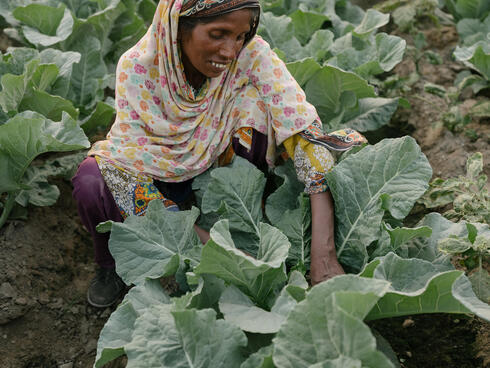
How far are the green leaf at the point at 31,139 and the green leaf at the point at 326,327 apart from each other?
4.27ft

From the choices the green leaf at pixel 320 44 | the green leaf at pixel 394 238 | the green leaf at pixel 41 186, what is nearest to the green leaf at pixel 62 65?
the green leaf at pixel 41 186

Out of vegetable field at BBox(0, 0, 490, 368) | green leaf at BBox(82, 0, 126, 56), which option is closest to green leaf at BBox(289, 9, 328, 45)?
vegetable field at BBox(0, 0, 490, 368)

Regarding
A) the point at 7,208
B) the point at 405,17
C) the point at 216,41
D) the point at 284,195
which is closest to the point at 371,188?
the point at 284,195

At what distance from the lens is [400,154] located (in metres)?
2.25

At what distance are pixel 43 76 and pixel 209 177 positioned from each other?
1.10 meters

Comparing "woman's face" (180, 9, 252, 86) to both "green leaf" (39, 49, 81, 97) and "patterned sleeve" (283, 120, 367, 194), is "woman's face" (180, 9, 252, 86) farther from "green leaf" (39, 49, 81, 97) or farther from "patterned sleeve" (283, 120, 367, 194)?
"green leaf" (39, 49, 81, 97)

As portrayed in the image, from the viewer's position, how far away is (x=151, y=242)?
221cm

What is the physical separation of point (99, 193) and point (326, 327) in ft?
3.95

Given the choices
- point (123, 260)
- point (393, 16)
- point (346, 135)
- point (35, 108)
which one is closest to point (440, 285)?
point (346, 135)

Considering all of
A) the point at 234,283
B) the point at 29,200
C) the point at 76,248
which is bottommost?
the point at 76,248

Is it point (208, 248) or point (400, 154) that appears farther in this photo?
point (400, 154)

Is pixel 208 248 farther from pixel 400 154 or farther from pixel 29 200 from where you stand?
pixel 29 200

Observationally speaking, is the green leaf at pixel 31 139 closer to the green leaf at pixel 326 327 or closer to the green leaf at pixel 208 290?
the green leaf at pixel 208 290

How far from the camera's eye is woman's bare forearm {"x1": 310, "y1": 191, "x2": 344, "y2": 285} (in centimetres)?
219
